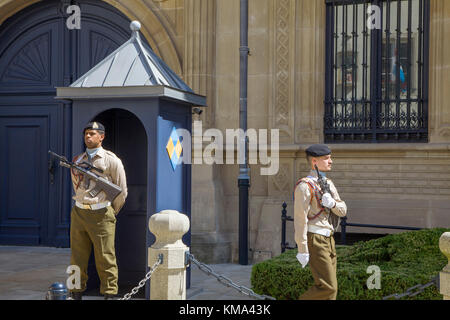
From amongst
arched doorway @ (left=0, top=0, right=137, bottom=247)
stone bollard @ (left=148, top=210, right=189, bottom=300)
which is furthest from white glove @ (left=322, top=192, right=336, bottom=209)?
arched doorway @ (left=0, top=0, right=137, bottom=247)

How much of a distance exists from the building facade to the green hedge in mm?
2637

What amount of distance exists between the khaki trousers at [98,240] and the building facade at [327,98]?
3997mm

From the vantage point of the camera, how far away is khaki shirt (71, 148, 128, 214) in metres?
7.04

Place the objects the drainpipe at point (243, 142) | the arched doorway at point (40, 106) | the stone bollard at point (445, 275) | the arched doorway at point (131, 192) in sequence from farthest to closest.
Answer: the arched doorway at point (40, 106), the drainpipe at point (243, 142), the arched doorway at point (131, 192), the stone bollard at point (445, 275)

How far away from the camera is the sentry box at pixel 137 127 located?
761 cm

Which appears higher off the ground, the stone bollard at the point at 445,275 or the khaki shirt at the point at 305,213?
the khaki shirt at the point at 305,213

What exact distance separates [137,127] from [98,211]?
1.90 m

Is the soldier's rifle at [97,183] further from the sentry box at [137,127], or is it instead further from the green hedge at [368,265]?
the green hedge at [368,265]

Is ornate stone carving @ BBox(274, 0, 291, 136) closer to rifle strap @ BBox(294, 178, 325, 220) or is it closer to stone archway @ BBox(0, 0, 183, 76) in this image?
stone archway @ BBox(0, 0, 183, 76)

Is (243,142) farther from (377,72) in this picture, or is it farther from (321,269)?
(321,269)

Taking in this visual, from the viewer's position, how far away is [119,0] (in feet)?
40.2

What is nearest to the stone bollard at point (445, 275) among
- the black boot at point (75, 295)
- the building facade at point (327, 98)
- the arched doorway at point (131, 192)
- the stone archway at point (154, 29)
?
the black boot at point (75, 295)

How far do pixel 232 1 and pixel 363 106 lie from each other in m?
2.88
